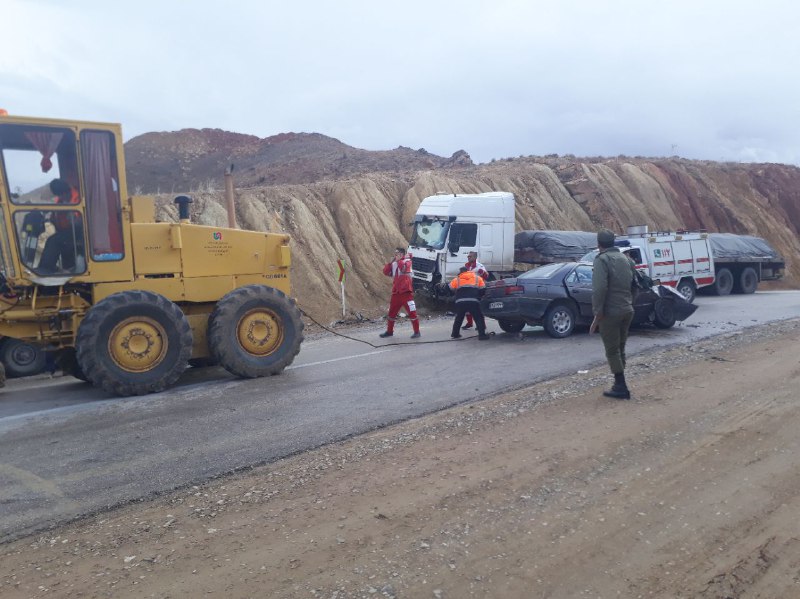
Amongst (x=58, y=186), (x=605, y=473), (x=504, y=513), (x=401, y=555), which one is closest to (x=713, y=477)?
(x=605, y=473)

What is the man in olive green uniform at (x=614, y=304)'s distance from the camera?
7.56 meters

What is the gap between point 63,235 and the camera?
8.53 meters

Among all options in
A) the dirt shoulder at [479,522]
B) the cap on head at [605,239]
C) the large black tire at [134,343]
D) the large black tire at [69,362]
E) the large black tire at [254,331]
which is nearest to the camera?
the dirt shoulder at [479,522]

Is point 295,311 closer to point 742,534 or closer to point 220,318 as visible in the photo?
point 220,318

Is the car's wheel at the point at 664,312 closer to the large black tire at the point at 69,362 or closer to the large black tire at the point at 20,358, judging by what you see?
the large black tire at the point at 69,362

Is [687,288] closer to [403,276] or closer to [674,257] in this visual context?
[674,257]

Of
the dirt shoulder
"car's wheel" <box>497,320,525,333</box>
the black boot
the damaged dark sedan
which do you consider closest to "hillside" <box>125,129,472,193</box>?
"car's wheel" <box>497,320,525,333</box>

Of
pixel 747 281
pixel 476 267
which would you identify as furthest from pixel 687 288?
pixel 476 267

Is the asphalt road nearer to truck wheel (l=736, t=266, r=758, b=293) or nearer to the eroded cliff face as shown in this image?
the eroded cliff face

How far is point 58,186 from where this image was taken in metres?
8.48

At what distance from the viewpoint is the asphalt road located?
5.43 meters

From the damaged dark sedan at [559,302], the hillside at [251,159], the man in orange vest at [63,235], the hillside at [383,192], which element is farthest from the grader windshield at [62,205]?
the hillside at [251,159]

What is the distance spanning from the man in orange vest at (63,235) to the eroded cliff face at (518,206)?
954cm

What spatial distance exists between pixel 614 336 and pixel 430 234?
11762 millimetres
